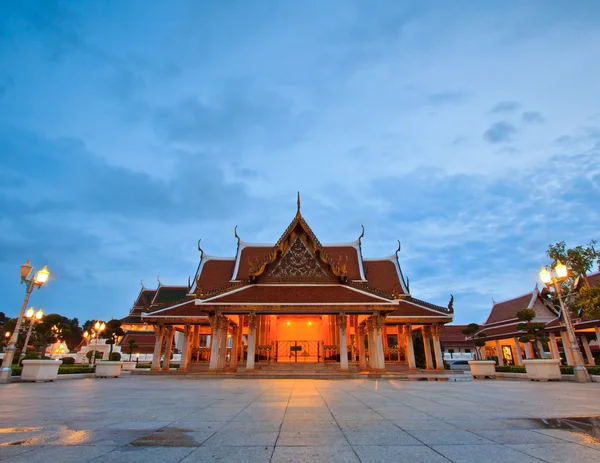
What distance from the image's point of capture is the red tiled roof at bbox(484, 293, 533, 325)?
33469 millimetres

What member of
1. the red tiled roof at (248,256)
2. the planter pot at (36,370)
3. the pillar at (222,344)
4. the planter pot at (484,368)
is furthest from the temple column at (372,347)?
the planter pot at (36,370)

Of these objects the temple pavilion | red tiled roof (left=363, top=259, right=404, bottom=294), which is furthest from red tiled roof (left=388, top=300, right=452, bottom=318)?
red tiled roof (left=363, top=259, right=404, bottom=294)

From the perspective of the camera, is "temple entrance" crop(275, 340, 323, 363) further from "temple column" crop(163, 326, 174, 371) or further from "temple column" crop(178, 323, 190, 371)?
"temple column" crop(163, 326, 174, 371)

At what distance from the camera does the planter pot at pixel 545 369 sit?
562 inches

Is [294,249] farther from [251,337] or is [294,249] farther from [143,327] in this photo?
[143,327]

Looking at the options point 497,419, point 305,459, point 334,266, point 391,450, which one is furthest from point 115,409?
point 334,266

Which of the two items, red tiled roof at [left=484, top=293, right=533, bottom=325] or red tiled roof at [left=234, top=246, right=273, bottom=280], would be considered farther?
red tiled roof at [left=484, top=293, right=533, bottom=325]

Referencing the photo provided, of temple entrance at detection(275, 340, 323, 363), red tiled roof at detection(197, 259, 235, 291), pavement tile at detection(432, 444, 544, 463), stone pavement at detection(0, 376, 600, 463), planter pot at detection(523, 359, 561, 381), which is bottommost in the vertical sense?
stone pavement at detection(0, 376, 600, 463)

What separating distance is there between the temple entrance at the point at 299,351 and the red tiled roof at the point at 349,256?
221 inches

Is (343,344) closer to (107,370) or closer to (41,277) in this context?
(107,370)

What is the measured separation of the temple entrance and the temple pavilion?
0.07 m

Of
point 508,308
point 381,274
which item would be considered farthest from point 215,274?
point 508,308

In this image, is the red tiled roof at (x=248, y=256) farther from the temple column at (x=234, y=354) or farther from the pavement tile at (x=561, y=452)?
the pavement tile at (x=561, y=452)

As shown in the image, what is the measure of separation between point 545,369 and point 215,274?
21987 mm
